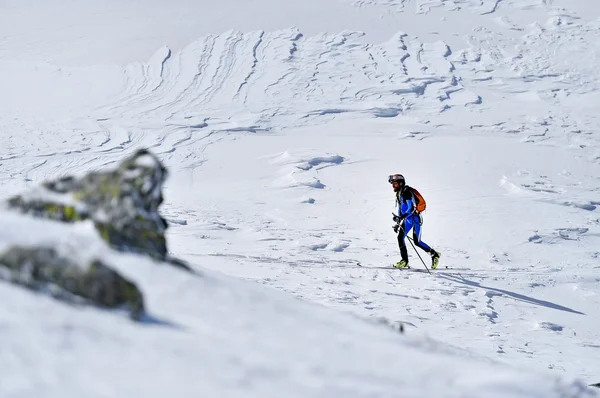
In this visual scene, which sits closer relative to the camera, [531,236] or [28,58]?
[531,236]

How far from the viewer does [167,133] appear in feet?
83.9

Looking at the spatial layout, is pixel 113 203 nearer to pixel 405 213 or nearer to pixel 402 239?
pixel 405 213

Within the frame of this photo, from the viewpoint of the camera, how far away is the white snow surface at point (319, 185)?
3.85m

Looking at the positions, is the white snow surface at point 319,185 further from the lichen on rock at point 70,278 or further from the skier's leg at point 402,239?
the skier's leg at point 402,239

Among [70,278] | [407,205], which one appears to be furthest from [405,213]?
[70,278]

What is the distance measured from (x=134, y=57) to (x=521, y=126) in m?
17.2

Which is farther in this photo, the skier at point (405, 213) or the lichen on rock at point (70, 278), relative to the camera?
the skier at point (405, 213)

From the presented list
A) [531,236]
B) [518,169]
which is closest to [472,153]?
[518,169]

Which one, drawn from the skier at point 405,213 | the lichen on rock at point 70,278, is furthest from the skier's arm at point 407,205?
the lichen on rock at point 70,278

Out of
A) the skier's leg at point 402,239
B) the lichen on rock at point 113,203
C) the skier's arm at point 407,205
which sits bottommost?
the skier's leg at point 402,239

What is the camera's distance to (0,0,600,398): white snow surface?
12.6 feet

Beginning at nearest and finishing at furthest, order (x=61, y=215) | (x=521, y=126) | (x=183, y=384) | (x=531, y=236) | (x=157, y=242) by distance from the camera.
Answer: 1. (x=183, y=384)
2. (x=61, y=215)
3. (x=157, y=242)
4. (x=531, y=236)
5. (x=521, y=126)

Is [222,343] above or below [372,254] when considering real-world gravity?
above

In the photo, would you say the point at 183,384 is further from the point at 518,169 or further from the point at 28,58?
the point at 28,58
